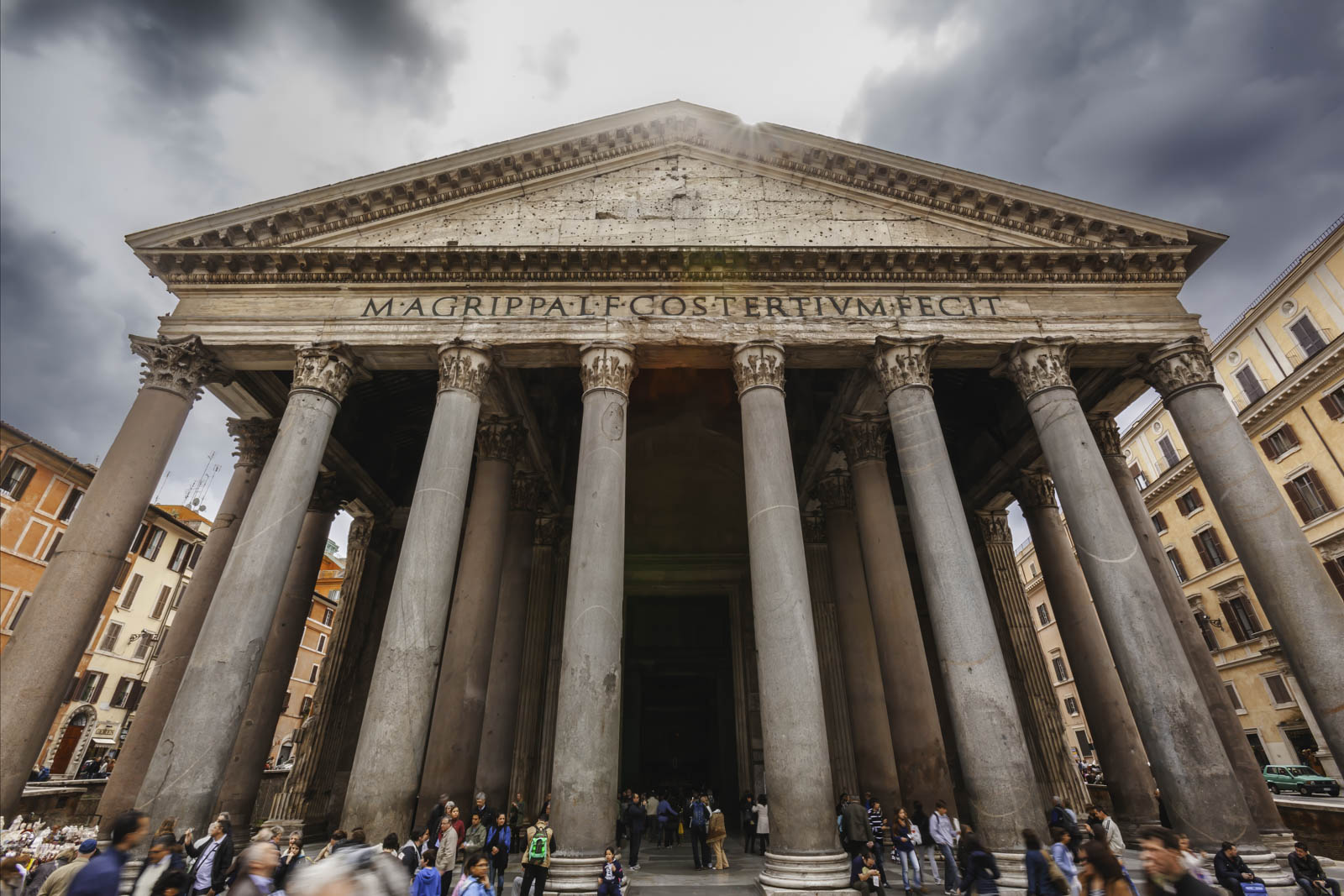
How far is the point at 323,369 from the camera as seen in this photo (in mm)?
11062

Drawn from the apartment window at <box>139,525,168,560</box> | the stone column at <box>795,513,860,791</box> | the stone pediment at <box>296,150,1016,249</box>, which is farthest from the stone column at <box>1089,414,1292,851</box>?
the apartment window at <box>139,525,168,560</box>

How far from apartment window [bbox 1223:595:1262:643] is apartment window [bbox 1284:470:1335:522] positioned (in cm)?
460

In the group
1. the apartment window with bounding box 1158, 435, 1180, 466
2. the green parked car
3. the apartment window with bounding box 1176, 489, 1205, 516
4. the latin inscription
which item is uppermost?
the apartment window with bounding box 1158, 435, 1180, 466

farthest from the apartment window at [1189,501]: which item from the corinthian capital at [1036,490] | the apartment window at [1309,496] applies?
the corinthian capital at [1036,490]

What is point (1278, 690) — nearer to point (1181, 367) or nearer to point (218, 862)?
point (1181, 367)

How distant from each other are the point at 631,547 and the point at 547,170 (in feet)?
33.3

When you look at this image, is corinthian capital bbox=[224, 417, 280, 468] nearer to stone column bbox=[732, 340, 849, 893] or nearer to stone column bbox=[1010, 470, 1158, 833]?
stone column bbox=[732, 340, 849, 893]

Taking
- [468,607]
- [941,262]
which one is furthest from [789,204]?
[468,607]

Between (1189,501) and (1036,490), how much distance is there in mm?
19616

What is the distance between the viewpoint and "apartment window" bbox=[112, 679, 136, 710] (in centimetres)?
2864

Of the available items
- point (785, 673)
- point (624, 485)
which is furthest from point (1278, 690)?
point (624, 485)

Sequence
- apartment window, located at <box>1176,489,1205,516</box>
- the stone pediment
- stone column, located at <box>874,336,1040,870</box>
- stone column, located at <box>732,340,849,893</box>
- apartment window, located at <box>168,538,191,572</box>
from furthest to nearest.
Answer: apartment window, located at <box>168,538,191,572</box> → apartment window, located at <box>1176,489,1205,516</box> → the stone pediment → stone column, located at <box>874,336,1040,870</box> → stone column, located at <box>732,340,849,893</box>

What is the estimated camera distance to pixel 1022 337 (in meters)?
11.3

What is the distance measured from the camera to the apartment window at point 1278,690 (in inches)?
936
